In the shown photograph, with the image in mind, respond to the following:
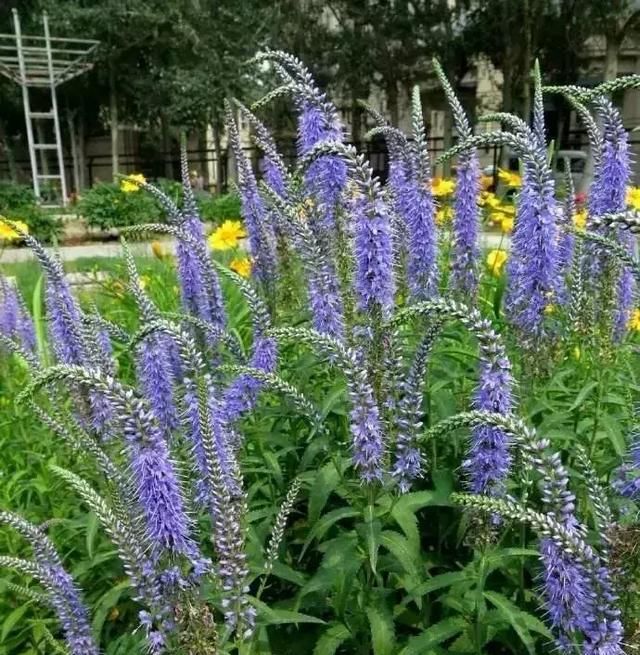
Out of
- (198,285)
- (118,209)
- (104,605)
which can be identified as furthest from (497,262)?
(118,209)

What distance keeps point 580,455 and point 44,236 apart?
1510 centimetres

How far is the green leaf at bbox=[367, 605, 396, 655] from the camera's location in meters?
2.35

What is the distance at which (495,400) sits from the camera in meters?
2.02

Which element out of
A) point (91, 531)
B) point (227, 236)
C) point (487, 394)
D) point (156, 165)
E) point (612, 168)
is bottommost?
point (91, 531)

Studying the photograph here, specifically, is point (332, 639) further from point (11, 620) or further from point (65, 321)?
point (65, 321)

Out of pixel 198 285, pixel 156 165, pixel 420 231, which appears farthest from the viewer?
pixel 156 165

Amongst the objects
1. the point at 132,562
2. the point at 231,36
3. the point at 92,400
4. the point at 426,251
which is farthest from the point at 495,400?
the point at 231,36

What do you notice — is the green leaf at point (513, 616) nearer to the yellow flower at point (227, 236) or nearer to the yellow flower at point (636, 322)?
the yellow flower at point (636, 322)

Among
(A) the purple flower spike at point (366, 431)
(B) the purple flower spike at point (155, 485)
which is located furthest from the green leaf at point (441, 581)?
(B) the purple flower spike at point (155, 485)

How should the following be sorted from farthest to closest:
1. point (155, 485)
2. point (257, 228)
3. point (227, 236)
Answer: point (227, 236) < point (257, 228) < point (155, 485)

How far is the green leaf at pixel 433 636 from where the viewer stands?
232cm

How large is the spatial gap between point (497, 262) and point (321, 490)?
2756 mm

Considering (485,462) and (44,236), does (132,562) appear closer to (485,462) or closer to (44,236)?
(485,462)

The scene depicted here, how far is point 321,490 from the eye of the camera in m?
2.55
